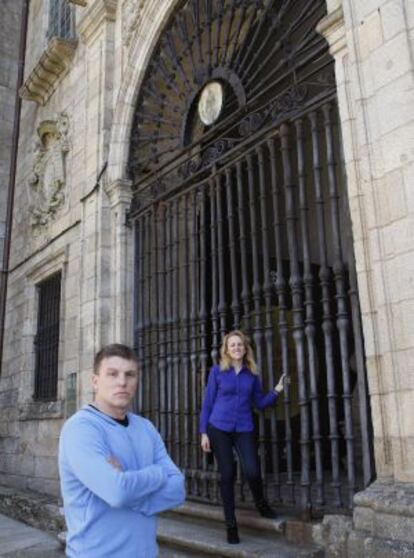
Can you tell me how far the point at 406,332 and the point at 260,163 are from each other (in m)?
2.26

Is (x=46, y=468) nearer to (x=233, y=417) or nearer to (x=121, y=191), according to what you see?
(x=121, y=191)

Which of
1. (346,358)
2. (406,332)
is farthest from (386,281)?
(346,358)

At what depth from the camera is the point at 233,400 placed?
4.12 meters

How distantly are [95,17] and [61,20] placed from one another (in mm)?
2249

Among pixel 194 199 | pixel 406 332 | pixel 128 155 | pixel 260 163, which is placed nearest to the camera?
pixel 406 332

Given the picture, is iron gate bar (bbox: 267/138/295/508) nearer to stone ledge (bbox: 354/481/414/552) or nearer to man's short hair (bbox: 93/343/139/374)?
stone ledge (bbox: 354/481/414/552)

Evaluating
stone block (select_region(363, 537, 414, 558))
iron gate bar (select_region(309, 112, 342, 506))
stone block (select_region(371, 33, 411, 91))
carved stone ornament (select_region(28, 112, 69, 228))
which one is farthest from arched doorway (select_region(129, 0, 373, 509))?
carved stone ornament (select_region(28, 112, 69, 228))

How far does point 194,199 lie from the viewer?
5.91 m

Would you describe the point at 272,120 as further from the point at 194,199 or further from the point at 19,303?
the point at 19,303

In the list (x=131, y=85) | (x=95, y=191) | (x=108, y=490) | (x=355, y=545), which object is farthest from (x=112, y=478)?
(x=131, y=85)

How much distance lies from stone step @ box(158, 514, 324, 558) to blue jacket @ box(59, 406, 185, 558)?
196 centimetres

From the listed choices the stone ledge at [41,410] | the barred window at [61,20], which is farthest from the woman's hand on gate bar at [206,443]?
the barred window at [61,20]

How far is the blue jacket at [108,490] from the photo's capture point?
1.74 meters

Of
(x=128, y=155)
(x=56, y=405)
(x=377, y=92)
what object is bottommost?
(x=56, y=405)
